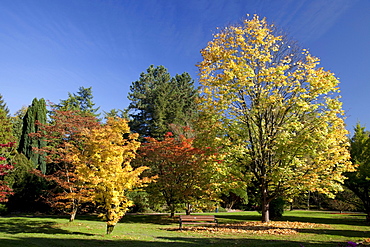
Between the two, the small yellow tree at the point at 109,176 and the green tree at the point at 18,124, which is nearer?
the small yellow tree at the point at 109,176

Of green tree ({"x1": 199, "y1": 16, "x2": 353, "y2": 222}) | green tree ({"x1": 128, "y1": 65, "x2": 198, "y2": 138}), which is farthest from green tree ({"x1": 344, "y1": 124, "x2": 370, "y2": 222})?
green tree ({"x1": 128, "y1": 65, "x2": 198, "y2": 138})

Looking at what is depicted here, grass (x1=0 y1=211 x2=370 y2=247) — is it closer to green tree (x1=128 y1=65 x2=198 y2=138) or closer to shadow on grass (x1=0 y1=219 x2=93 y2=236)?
shadow on grass (x1=0 y1=219 x2=93 y2=236)

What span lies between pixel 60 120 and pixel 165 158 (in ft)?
23.7

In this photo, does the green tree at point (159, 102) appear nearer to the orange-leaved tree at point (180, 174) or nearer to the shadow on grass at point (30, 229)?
the orange-leaved tree at point (180, 174)

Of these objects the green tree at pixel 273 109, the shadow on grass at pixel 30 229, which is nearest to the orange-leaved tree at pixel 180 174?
the green tree at pixel 273 109

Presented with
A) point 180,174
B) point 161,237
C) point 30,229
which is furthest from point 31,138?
point 161,237

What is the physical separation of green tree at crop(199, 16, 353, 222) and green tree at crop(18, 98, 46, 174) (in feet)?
64.4

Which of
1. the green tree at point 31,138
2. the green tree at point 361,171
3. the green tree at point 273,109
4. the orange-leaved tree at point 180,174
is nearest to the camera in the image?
the green tree at point 273,109

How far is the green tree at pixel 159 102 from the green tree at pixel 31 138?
1494cm

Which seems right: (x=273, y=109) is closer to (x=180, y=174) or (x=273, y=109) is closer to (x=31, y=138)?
(x=180, y=174)

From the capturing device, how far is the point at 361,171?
15742 millimetres

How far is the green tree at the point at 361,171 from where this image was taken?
15.8 metres

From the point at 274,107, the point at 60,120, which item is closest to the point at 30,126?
the point at 60,120

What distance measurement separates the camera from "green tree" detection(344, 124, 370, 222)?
15805 millimetres
